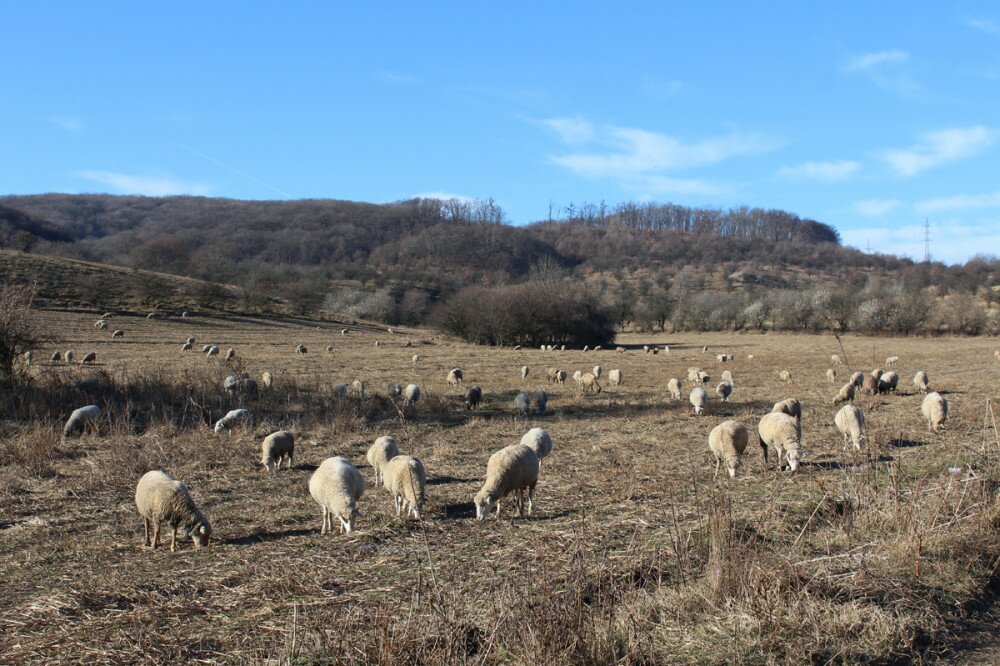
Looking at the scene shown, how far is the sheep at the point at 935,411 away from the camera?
516 inches

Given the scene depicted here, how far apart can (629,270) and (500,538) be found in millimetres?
130936

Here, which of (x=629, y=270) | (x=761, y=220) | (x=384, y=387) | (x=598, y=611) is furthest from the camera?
(x=761, y=220)

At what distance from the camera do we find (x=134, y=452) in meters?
11.2

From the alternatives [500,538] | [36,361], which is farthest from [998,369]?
[36,361]

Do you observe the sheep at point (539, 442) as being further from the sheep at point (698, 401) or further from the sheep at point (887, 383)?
the sheep at point (887, 383)

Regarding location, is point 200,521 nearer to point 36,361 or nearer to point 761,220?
point 36,361

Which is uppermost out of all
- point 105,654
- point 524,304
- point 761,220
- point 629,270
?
point 761,220

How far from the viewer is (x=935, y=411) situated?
13234 millimetres

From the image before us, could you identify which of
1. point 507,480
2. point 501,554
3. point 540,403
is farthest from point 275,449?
point 540,403

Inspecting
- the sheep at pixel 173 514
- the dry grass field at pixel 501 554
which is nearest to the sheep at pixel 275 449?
the dry grass field at pixel 501 554

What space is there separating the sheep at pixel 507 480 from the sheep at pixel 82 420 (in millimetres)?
9237

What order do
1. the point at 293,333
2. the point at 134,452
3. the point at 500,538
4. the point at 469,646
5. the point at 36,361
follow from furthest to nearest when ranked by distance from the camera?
the point at 293,333 < the point at 36,361 < the point at 134,452 < the point at 500,538 < the point at 469,646

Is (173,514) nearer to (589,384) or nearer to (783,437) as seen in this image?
(783,437)

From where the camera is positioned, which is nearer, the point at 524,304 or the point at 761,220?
the point at 524,304
